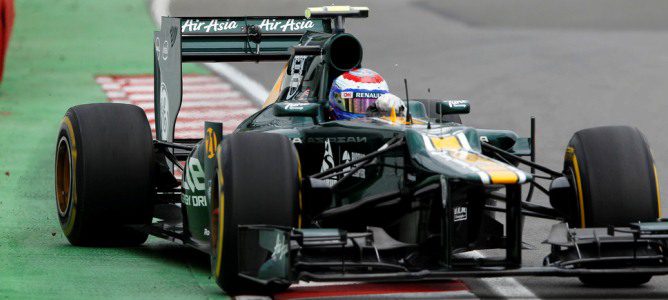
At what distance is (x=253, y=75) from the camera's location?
22812mm

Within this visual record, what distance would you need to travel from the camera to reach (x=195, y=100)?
2030cm

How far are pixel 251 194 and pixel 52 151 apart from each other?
8.53 metres

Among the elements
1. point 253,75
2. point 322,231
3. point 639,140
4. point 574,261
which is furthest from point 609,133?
point 253,75

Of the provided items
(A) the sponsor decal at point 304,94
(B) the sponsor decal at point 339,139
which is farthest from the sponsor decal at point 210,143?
(A) the sponsor decal at point 304,94

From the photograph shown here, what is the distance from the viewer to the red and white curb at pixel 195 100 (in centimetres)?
1859

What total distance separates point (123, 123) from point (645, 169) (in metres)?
4.06

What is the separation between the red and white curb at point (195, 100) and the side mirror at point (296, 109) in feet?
25.6

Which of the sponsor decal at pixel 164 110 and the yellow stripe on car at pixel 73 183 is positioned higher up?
the sponsor decal at pixel 164 110

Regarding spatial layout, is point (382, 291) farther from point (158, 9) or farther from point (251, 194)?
point (158, 9)

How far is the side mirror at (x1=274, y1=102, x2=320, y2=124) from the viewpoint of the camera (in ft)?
33.0

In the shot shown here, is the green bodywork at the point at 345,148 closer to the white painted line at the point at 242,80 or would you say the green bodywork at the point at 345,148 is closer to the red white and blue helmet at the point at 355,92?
the red white and blue helmet at the point at 355,92

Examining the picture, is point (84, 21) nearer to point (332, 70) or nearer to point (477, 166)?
point (332, 70)

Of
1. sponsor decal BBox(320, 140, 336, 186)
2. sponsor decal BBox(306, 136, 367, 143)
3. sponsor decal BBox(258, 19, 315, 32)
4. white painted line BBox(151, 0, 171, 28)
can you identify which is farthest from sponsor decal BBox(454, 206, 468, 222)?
white painted line BBox(151, 0, 171, 28)

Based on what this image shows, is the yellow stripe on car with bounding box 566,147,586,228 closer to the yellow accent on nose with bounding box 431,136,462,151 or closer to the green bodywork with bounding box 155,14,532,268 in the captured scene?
the green bodywork with bounding box 155,14,532,268
